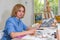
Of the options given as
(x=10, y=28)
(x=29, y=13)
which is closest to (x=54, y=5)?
(x=29, y=13)

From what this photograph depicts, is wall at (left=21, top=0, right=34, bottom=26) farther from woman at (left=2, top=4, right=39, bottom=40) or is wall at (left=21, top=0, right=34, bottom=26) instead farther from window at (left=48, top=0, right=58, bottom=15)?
woman at (left=2, top=4, right=39, bottom=40)

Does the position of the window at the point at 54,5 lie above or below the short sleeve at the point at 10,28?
above

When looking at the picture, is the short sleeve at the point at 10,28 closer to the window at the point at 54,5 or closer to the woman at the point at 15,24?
the woman at the point at 15,24

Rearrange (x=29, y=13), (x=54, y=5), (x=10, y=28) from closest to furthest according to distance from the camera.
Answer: (x=10, y=28) < (x=29, y=13) < (x=54, y=5)

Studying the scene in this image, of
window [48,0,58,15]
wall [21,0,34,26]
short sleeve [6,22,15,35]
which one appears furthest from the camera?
window [48,0,58,15]

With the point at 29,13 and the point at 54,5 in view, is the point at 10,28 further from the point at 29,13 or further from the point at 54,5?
the point at 54,5

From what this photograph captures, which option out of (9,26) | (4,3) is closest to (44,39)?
(9,26)

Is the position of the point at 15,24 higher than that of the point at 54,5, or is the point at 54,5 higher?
the point at 54,5

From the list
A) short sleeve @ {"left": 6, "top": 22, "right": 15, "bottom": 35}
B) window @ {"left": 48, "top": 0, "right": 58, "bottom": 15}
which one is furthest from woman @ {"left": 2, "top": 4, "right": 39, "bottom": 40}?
window @ {"left": 48, "top": 0, "right": 58, "bottom": 15}

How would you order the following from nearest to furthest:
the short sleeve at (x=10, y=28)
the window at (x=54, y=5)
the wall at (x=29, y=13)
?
the short sleeve at (x=10, y=28) < the wall at (x=29, y=13) < the window at (x=54, y=5)

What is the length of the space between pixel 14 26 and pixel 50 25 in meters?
0.70

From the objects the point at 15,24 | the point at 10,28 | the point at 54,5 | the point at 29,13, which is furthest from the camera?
the point at 54,5

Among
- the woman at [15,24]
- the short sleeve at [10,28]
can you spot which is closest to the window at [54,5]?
the woman at [15,24]

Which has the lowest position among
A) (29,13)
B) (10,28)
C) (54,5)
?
(10,28)
